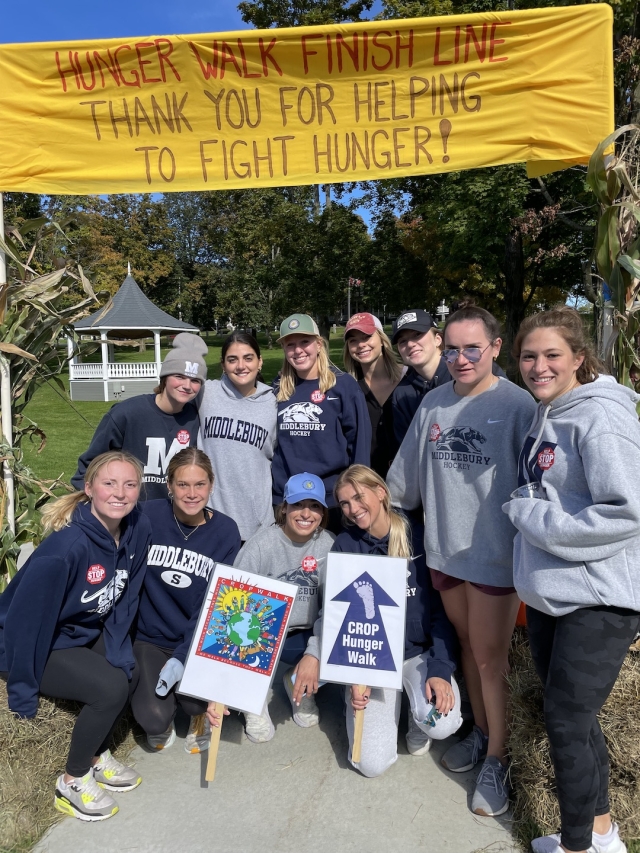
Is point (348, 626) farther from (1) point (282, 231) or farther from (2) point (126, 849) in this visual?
(1) point (282, 231)

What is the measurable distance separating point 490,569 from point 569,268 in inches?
639

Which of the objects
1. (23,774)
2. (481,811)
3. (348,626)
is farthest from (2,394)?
(481,811)

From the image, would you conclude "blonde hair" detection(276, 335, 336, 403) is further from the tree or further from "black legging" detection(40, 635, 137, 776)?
"black legging" detection(40, 635, 137, 776)

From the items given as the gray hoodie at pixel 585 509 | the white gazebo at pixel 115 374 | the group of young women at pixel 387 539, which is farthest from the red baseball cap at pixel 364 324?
the white gazebo at pixel 115 374

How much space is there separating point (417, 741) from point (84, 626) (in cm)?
175

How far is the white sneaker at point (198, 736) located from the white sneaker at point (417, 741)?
3.42 ft

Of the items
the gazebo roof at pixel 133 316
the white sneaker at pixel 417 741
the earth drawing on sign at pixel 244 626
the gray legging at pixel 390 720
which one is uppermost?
the gazebo roof at pixel 133 316

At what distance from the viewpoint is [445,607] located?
3172 mm

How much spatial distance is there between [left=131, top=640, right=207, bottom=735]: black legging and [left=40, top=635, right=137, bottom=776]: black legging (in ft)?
0.82

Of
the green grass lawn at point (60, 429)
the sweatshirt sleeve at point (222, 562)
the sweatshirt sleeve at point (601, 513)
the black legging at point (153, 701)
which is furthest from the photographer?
the green grass lawn at point (60, 429)

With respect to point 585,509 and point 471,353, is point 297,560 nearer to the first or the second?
point 471,353

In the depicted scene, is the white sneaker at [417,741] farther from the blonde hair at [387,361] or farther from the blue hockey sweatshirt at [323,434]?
the blonde hair at [387,361]

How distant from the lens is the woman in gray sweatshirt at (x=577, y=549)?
2.21 meters

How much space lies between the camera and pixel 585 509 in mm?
2213
